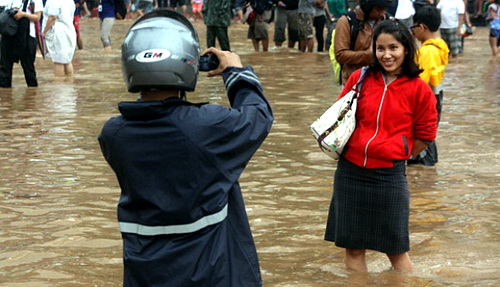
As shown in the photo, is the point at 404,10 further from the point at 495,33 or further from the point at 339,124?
the point at 339,124

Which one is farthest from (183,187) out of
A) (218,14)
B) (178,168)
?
(218,14)

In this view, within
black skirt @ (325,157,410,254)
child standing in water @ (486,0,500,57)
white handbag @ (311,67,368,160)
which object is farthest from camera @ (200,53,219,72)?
child standing in water @ (486,0,500,57)

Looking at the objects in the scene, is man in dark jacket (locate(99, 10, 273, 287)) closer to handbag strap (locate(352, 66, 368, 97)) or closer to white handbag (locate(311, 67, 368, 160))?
white handbag (locate(311, 67, 368, 160))

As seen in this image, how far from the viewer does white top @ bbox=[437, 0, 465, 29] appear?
18.5m

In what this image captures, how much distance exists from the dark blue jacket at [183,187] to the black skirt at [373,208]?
1.96m

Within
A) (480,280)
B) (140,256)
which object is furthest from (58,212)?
(140,256)

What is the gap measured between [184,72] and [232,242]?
0.57 meters

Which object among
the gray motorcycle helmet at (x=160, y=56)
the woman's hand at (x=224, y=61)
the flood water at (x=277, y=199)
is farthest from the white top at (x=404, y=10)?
the gray motorcycle helmet at (x=160, y=56)

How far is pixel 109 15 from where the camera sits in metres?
20.1

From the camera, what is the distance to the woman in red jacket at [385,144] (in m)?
4.95

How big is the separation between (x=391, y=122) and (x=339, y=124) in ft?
0.88

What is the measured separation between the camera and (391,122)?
4.94 meters

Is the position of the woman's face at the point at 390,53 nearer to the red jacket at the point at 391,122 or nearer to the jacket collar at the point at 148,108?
the red jacket at the point at 391,122

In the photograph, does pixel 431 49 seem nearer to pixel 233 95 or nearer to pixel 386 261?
pixel 386 261
